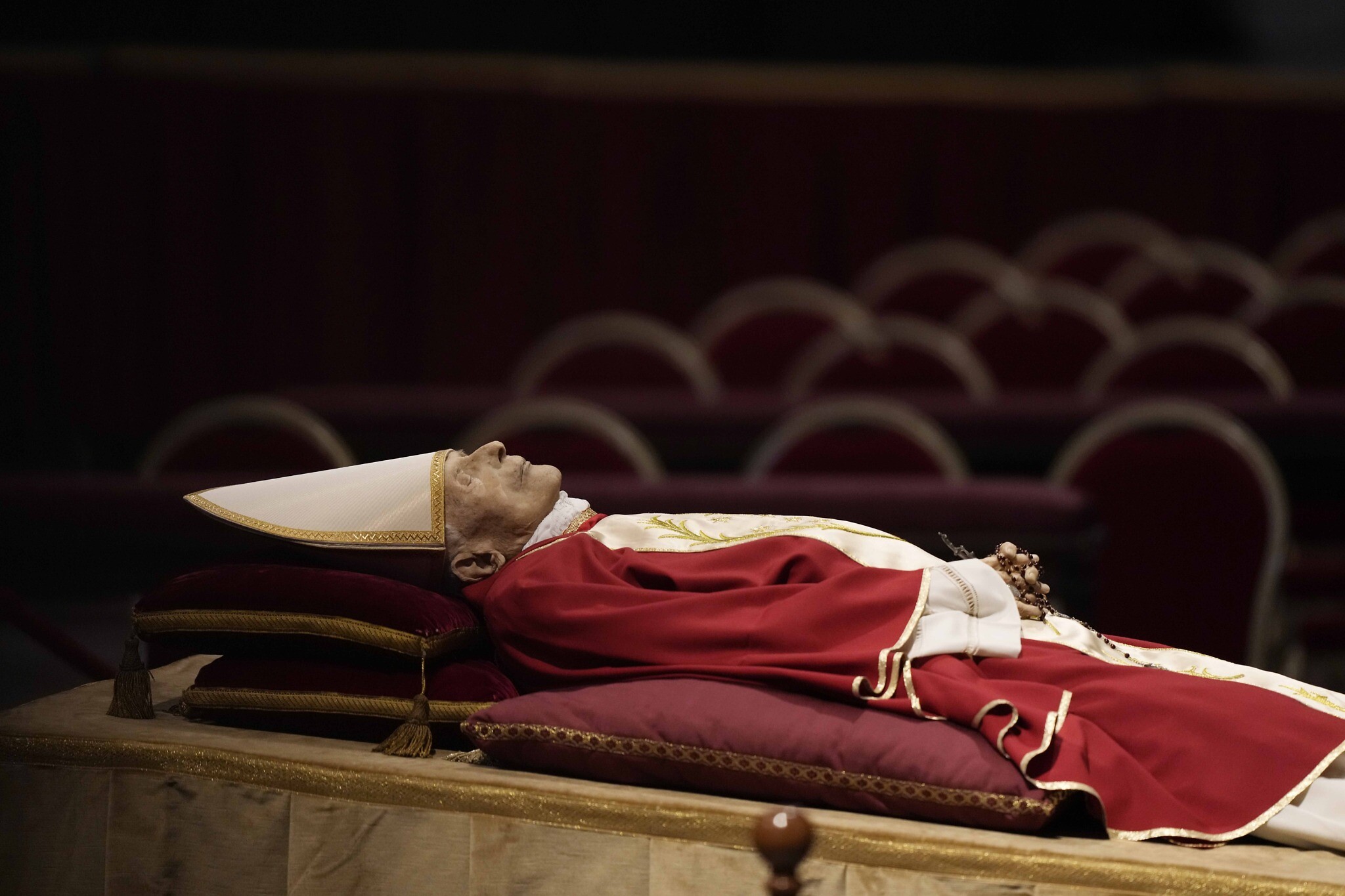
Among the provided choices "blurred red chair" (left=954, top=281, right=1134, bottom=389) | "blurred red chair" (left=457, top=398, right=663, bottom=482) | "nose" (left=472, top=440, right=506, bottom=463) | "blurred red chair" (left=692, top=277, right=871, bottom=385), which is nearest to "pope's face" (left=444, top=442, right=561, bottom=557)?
"nose" (left=472, top=440, right=506, bottom=463)

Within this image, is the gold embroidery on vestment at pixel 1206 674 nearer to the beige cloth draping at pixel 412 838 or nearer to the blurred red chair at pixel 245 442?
the beige cloth draping at pixel 412 838

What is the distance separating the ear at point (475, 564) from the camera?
1775mm

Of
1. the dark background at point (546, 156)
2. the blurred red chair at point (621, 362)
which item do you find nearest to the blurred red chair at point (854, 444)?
the blurred red chair at point (621, 362)

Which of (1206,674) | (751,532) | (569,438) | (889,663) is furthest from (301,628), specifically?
(569,438)

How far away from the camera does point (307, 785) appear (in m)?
1.65

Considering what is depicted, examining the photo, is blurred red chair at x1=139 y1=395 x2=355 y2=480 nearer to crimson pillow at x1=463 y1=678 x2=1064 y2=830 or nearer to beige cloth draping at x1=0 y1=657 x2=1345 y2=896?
beige cloth draping at x1=0 y1=657 x2=1345 y2=896

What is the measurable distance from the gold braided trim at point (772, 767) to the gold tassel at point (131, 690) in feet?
1.62

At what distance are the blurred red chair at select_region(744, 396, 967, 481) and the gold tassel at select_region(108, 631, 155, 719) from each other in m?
1.45

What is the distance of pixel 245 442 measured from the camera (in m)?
2.98

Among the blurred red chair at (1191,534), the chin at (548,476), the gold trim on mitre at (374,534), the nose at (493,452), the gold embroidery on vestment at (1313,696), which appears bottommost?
the blurred red chair at (1191,534)

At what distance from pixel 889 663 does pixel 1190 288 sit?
3954 millimetres

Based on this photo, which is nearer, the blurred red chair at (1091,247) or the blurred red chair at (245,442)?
the blurred red chair at (245,442)

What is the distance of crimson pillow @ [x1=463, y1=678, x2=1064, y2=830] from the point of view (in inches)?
58.2

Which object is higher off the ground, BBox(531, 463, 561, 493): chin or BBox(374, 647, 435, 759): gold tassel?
BBox(531, 463, 561, 493): chin
